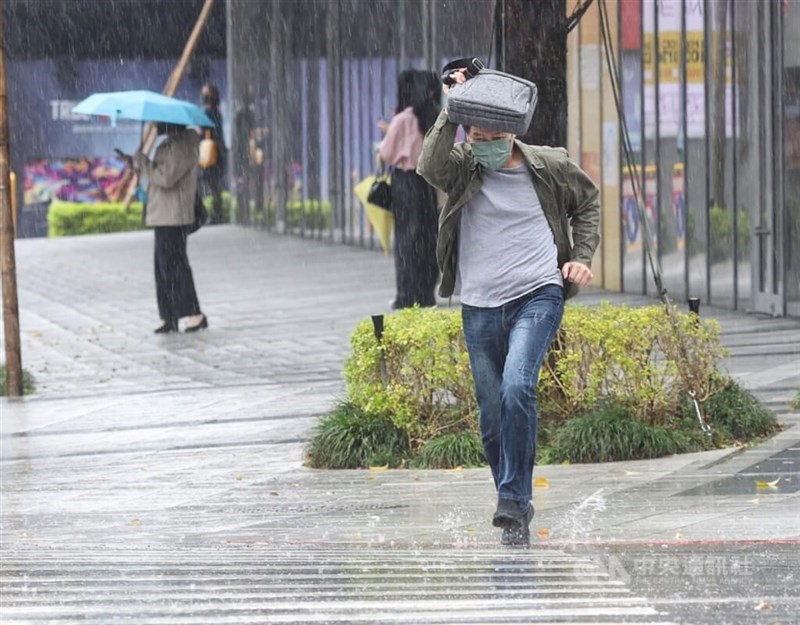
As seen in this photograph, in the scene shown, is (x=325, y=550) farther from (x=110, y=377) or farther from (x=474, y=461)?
(x=110, y=377)

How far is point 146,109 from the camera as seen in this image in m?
14.5

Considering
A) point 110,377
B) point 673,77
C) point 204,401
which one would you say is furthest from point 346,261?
point 204,401

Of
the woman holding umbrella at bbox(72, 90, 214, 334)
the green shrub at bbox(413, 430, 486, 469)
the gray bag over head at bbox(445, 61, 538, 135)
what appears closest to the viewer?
the gray bag over head at bbox(445, 61, 538, 135)

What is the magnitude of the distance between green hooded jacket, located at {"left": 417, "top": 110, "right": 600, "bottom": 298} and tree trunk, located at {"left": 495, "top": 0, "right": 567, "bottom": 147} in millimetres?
2222

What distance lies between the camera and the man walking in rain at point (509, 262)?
631cm

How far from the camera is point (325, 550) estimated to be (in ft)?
21.4

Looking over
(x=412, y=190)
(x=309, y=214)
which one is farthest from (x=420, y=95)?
(x=309, y=214)

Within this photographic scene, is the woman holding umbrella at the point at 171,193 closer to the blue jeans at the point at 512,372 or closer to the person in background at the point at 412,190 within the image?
the person in background at the point at 412,190

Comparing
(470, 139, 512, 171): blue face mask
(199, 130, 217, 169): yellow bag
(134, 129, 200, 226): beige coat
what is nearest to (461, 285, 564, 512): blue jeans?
(470, 139, 512, 171): blue face mask

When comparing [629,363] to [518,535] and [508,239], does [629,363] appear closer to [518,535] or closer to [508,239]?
[508,239]

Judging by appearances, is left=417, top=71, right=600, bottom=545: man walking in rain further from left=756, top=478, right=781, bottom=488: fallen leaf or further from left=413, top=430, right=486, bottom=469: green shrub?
left=413, top=430, right=486, bottom=469: green shrub

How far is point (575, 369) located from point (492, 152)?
224 cm

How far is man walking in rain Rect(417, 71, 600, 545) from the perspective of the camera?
631 cm

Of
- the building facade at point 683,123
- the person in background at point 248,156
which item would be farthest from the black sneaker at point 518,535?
the person in background at point 248,156
